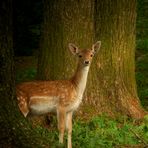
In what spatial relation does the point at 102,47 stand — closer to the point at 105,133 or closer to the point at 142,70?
the point at 105,133

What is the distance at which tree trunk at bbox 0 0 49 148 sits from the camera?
7035 mm

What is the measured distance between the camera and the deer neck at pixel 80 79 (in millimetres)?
10617

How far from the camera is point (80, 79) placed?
35.0 ft

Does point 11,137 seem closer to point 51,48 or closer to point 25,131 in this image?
point 25,131

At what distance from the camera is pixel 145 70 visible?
18672 millimetres

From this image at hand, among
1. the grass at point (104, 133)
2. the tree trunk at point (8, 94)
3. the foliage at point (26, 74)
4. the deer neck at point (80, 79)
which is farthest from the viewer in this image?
the foliage at point (26, 74)

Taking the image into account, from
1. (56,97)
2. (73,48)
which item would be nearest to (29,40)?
(73,48)

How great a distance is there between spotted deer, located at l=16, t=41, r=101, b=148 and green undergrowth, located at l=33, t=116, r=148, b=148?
12.8 inches

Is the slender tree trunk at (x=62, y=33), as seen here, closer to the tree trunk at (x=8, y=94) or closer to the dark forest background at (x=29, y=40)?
the tree trunk at (x=8, y=94)

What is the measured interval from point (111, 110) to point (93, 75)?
82 centimetres

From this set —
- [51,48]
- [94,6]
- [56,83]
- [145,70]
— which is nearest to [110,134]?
[56,83]

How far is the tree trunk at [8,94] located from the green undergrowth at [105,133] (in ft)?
4.11

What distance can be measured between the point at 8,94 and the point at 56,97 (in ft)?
11.1

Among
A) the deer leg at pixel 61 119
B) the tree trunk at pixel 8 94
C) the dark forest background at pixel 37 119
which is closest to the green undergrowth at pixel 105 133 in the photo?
the dark forest background at pixel 37 119
